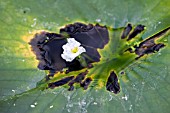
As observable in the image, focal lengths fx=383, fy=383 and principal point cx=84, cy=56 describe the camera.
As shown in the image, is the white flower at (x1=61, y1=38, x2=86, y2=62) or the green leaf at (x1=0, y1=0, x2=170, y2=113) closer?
the green leaf at (x1=0, y1=0, x2=170, y2=113)

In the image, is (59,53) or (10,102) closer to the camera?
(10,102)

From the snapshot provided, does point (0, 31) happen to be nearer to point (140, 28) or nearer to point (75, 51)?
point (75, 51)

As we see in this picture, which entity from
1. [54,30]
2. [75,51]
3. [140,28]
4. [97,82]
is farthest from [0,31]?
[140,28]

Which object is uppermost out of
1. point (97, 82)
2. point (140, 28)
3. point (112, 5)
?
point (112, 5)
